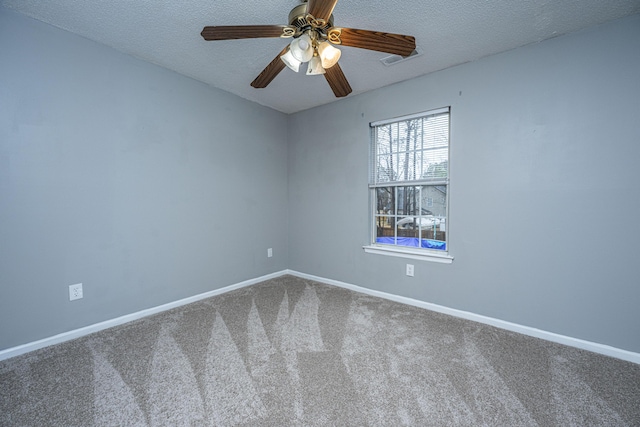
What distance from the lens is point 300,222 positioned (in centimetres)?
394

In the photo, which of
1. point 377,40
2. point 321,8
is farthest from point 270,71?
point 377,40

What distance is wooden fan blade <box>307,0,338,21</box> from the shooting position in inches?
52.3

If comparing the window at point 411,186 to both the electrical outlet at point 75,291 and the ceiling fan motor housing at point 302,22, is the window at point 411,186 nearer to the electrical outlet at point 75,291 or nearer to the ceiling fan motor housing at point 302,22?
the ceiling fan motor housing at point 302,22

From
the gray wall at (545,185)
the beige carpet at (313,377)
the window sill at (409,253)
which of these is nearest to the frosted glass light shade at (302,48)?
the gray wall at (545,185)

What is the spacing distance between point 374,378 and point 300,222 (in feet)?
8.19

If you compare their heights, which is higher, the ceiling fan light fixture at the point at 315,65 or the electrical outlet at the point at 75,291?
the ceiling fan light fixture at the point at 315,65

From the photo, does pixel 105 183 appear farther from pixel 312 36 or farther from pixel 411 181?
pixel 411 181

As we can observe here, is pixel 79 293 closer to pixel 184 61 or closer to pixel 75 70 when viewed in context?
pixel 75 70

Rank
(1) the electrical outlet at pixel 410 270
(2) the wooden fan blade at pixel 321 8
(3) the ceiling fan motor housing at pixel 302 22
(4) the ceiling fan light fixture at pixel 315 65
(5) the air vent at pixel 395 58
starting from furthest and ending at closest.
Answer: (1) the electrical outlet at pixel 410 270, (5) the air vent at pixel 395 58, (4) the ceiling fan light fixture at pixel 315 65, (3) the ceiling fan motor housing at pixel 302 22, (2) the wooden fan blade at pixel 321 8

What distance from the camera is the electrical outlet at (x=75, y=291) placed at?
2174 mm

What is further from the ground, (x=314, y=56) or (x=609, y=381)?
(x=314, y=56)

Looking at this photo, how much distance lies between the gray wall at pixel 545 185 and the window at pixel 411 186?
12cm

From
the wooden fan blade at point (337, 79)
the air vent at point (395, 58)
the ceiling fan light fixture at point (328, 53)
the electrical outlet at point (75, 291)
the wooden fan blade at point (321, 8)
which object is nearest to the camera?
the wooden fan blade at point (321, 8)

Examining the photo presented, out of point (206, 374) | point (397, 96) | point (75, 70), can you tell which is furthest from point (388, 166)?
point (75, 70)
